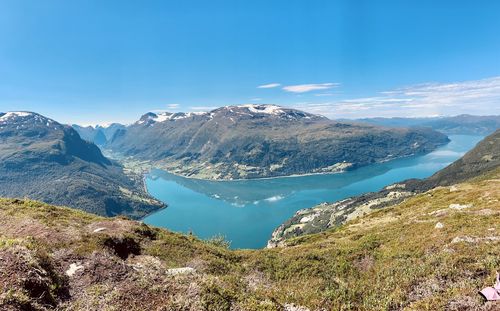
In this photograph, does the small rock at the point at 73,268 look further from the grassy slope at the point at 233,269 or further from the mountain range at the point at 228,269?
the grassy slope at the point at 233,269

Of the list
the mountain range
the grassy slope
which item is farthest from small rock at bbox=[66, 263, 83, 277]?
the grassy slope

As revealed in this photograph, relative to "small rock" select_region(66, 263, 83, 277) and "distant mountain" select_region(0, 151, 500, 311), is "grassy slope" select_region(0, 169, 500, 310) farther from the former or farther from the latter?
"small rock" select_region(66, 263, 83, 277)

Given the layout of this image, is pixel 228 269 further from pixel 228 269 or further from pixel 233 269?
pixel 233 269

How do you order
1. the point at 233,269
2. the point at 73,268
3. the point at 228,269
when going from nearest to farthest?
the point at 73,268 → the point at 228,269 → the point at 233,269

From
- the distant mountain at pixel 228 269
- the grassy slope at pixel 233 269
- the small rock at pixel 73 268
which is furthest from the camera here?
the small rock at pixel 73 268

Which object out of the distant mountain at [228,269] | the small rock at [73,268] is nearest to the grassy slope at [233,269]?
the distant mountain at [228,269]

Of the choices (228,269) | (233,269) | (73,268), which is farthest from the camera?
(233,269)

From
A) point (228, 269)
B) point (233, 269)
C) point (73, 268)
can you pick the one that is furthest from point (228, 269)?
point (73, 268)
